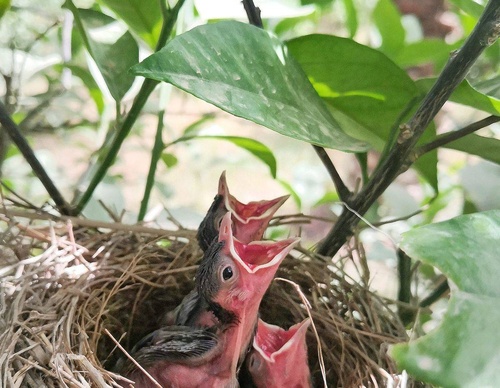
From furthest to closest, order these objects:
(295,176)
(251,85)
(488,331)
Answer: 1. (295,176)
2. (251,85)
3. (488,331)

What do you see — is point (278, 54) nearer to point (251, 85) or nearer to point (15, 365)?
point (251, 85)

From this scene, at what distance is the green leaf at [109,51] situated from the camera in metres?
0.61

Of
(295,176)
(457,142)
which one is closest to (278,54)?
(457,142)

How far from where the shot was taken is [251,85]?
47 cm

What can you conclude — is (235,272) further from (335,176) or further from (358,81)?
(358,81)

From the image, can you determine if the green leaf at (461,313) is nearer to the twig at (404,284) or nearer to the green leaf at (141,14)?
the twig at (404,284)

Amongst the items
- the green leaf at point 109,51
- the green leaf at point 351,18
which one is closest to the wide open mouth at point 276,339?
the green leaf at point 109,51

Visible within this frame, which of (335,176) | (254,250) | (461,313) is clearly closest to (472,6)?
(335,176)

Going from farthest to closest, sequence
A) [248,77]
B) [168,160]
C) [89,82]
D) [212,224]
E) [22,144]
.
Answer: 1. [168,160]
2. [89,82]
3. [212,224]
4. [22,144]
5. [248,77]

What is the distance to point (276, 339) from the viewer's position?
688mm

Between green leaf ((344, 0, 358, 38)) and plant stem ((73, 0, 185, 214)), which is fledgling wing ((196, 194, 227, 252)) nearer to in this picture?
plant stem ((73, 0, 185, 214))

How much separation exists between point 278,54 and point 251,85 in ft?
0.27

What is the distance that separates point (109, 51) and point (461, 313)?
20.0 inches

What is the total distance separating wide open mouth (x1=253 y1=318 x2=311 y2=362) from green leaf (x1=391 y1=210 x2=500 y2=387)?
346 mm
